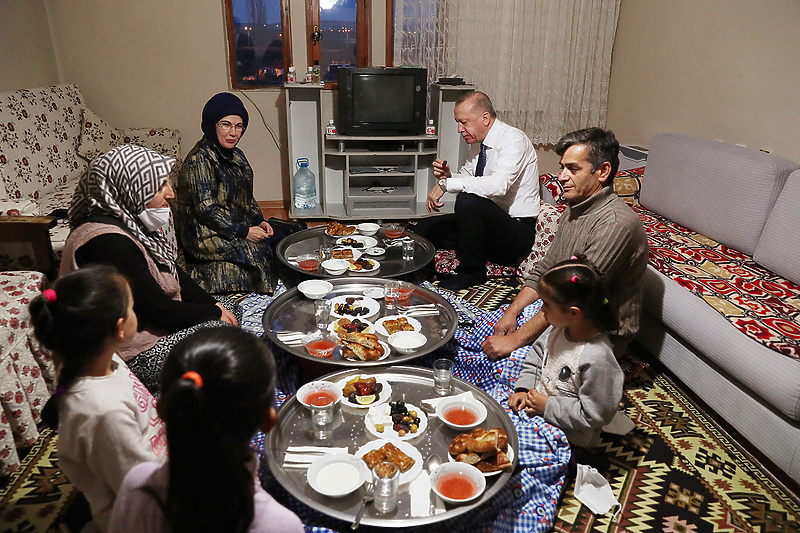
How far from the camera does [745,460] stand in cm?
225

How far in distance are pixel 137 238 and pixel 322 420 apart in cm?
110

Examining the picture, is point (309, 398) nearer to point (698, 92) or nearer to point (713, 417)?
point (713, 417)

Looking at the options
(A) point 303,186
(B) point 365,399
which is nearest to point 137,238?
(B) point 365,399

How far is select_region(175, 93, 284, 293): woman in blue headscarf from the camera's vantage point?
3248 mm

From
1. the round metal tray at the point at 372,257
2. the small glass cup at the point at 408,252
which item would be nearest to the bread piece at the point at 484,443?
the round metal tray at the point at 372,257

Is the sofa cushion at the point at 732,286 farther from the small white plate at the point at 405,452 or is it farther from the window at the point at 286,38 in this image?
the window at the point at 286,38

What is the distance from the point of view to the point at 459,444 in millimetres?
1678

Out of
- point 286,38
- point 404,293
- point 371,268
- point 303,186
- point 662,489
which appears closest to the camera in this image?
point 662,489

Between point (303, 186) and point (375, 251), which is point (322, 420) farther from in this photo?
point (303, 186)

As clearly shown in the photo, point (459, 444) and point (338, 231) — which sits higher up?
point (338, 231)

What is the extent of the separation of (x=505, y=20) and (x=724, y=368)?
3897 millimetres

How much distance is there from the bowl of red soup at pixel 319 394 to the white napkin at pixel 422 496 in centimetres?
39

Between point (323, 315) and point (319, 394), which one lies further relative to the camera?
point (323, 315)

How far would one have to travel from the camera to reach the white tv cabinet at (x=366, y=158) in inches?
196
